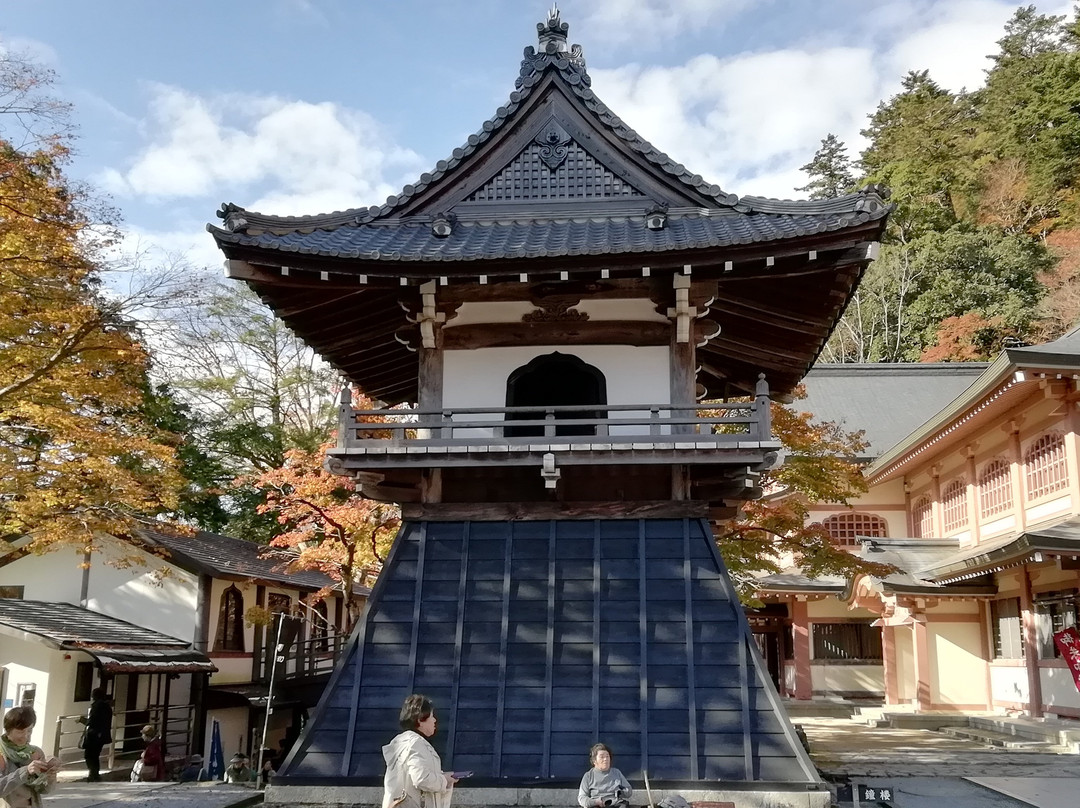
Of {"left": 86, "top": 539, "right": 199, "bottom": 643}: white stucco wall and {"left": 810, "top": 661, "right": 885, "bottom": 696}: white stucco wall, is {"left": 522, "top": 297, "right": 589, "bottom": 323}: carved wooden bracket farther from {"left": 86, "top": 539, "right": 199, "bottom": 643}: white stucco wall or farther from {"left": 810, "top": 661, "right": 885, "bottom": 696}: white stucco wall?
{"left": 810, "top": 661, "right": 885, "bottom": 696}: white stucco wall

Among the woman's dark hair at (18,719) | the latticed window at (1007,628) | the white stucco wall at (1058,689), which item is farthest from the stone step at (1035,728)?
the woman's dark hair at (18,719)

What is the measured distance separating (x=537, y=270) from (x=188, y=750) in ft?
58.4

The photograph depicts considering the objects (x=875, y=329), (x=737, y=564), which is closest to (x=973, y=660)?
(x=737, y=564)

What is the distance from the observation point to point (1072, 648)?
49.4 ft

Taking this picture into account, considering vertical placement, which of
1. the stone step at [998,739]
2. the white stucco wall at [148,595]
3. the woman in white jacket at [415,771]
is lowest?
the stone step at [998,739]

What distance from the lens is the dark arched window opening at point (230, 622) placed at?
23.6 meters

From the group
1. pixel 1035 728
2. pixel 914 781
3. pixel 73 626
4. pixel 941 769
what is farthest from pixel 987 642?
pixel 73 626

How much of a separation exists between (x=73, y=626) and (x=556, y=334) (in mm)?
15453

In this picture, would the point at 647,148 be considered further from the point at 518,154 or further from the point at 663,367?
the point at 663,367

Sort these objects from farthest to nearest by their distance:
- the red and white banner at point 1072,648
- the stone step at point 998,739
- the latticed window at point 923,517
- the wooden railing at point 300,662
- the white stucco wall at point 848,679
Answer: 1. the white stucco wall at point 848,679
2. the latticed window at point 923,517
3. the wooden railing at point 300,662
4. the stone step at point 998,739
5. the red and white banner at point 1072,648

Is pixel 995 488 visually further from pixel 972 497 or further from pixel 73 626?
pixel 73 626

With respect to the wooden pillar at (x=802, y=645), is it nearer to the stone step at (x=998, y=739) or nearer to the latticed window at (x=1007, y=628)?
the stone step at (x=998, y=739)

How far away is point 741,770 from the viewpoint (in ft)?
27.2

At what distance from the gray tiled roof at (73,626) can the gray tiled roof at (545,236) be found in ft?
41.4
